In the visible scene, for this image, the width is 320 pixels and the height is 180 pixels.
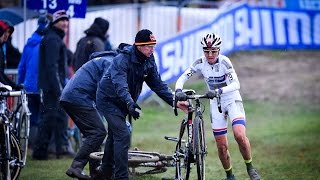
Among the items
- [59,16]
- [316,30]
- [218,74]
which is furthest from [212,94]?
[316,30]

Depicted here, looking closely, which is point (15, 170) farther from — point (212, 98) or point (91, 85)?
point (212, 98)

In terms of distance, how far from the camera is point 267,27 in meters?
26.1

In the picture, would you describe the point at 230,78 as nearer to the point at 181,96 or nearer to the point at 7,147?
the point at 181,96

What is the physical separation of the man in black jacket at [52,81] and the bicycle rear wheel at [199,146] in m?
4.00

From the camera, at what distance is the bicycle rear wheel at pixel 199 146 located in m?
11.8

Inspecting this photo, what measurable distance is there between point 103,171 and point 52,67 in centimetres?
330

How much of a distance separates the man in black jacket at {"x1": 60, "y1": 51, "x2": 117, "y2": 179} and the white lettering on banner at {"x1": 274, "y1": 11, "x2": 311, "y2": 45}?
14396mm

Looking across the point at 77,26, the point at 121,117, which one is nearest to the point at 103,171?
the point at 121,117

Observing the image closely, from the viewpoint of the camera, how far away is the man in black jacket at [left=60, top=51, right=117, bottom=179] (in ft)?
40.8

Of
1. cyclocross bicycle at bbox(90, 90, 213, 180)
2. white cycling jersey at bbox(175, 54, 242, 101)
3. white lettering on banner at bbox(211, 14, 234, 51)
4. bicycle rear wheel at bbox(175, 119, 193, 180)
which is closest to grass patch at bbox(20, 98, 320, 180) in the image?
cyclocross bicycle at bbox(90, 90, 213, 180)

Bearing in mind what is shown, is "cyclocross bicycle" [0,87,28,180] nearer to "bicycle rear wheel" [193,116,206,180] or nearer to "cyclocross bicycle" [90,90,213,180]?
"cyclocross bicycle" [90,90,213,180]

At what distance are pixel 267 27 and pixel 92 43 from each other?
11.5 m

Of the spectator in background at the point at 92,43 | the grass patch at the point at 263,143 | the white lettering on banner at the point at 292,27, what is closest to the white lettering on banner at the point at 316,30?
the white lettering on banner at the point at 292,27

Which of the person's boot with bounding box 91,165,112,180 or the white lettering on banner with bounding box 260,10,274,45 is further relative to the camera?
the white lettering on banner with bounding box 260,10,274,45
